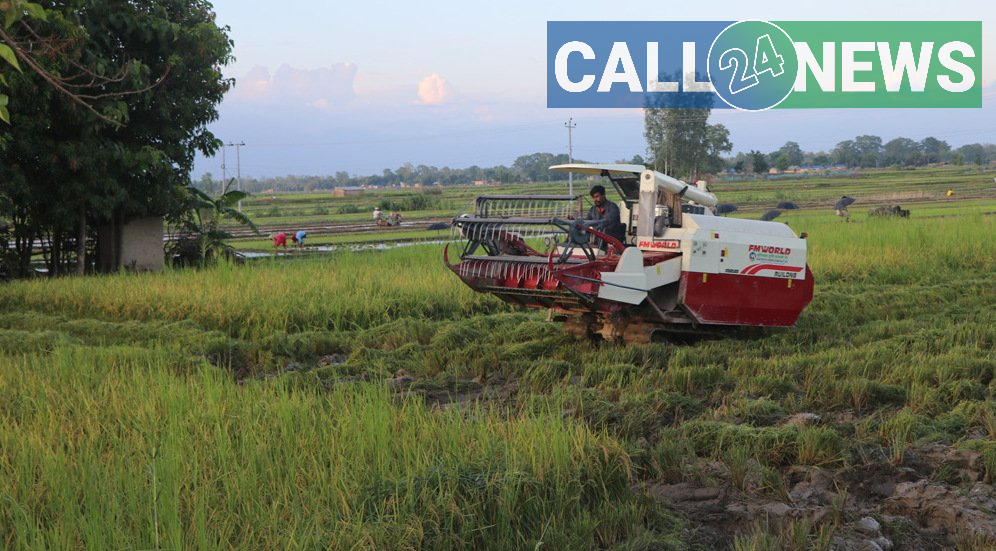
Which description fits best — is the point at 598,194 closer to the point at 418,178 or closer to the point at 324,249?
the point at 324,249

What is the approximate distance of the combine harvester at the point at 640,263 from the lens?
8930 mm

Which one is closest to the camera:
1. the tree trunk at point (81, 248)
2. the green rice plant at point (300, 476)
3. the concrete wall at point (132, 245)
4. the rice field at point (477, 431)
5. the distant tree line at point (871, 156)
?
the green rice plant at point (300, 476)

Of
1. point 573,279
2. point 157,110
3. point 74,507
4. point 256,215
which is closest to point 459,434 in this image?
point 74,507

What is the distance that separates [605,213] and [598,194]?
0.65ft

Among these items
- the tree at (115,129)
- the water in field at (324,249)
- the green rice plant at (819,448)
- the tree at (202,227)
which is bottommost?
the green rice plant at (819,448)

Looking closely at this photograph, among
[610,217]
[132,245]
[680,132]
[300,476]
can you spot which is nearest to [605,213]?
[610,217]

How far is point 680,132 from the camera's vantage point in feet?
171

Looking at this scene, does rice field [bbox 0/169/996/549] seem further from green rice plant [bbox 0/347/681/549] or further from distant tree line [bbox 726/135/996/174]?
distant tree line [bbox 726/135/996/174]

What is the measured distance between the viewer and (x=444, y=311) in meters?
12.1

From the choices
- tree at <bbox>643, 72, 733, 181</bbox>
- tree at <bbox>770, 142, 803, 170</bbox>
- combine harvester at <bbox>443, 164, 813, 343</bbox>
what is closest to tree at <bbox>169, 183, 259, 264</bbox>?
combine harvester at <bbox>443, 164, 813, 343</bbox>

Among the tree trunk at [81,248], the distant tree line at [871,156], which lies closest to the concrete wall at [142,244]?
the tree trunk at [81,248]

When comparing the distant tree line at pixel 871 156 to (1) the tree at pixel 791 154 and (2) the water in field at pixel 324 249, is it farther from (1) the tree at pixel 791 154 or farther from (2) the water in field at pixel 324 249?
(2) the water in field at pixel 324 249

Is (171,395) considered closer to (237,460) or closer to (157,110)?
(237,460)

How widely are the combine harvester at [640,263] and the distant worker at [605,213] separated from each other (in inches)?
5.3
